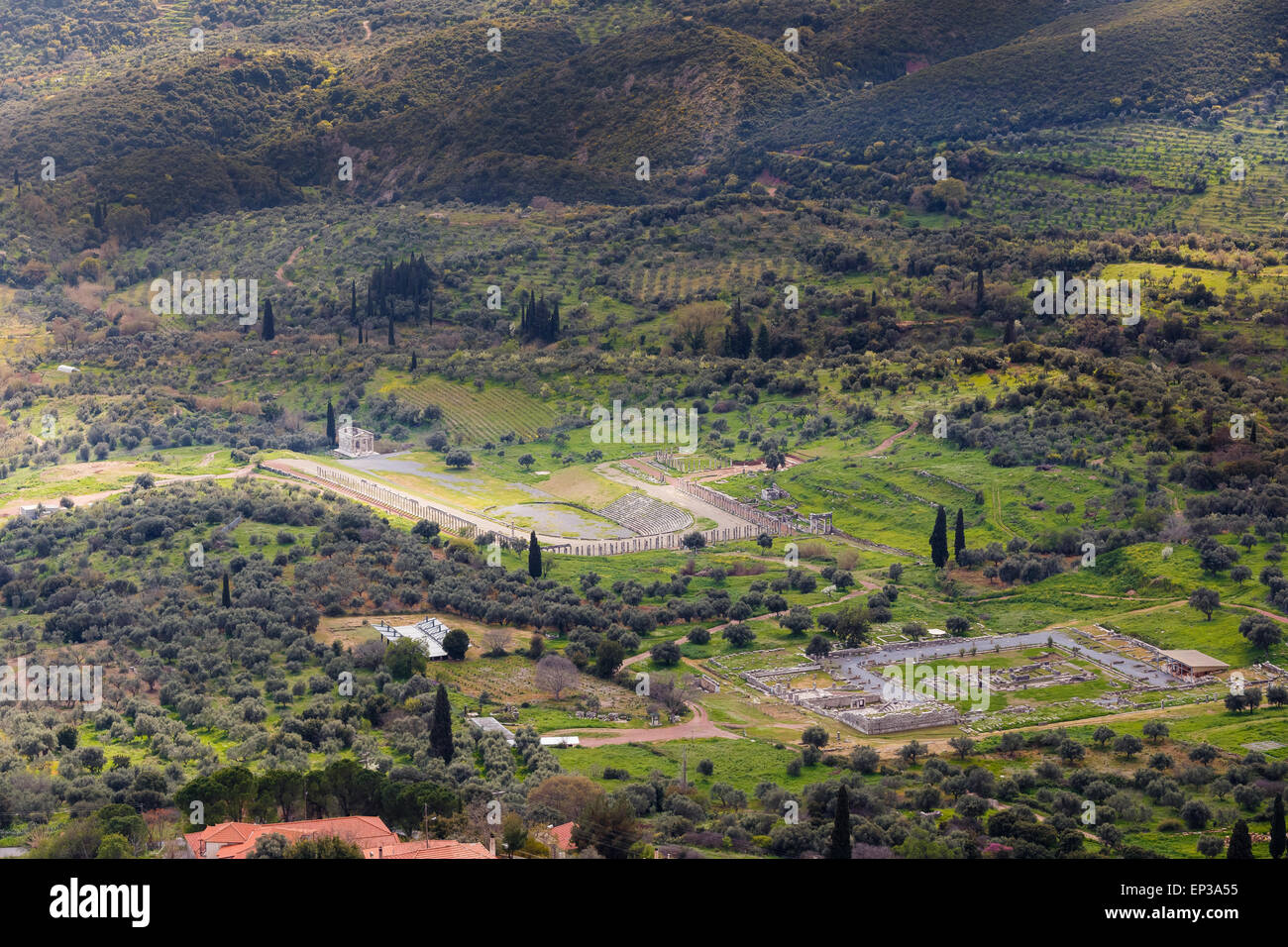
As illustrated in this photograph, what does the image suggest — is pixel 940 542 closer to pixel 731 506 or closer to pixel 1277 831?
pixel 731 506

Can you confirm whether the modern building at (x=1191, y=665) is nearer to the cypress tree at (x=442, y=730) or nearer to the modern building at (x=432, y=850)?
the cypress tree at (x=442, y=730)

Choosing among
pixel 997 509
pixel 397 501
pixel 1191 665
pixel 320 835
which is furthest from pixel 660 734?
pixel 397 501

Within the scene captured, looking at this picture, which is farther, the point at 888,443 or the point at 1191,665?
the point at 888,443

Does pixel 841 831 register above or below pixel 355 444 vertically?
below

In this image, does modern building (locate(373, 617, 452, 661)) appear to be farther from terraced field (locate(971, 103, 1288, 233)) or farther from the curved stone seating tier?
terraced field (locate(971, 103, 1288, 233))

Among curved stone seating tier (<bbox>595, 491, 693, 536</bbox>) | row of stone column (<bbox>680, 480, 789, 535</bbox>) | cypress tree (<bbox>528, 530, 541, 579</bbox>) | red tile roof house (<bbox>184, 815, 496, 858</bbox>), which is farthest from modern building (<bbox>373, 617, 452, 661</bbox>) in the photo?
row of stone column (<bbox>680, 480, 789, 535</bbox>)

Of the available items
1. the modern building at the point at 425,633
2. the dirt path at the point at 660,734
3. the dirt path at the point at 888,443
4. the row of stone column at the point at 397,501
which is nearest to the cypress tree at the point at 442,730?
the dirt path at the point at 660,734
